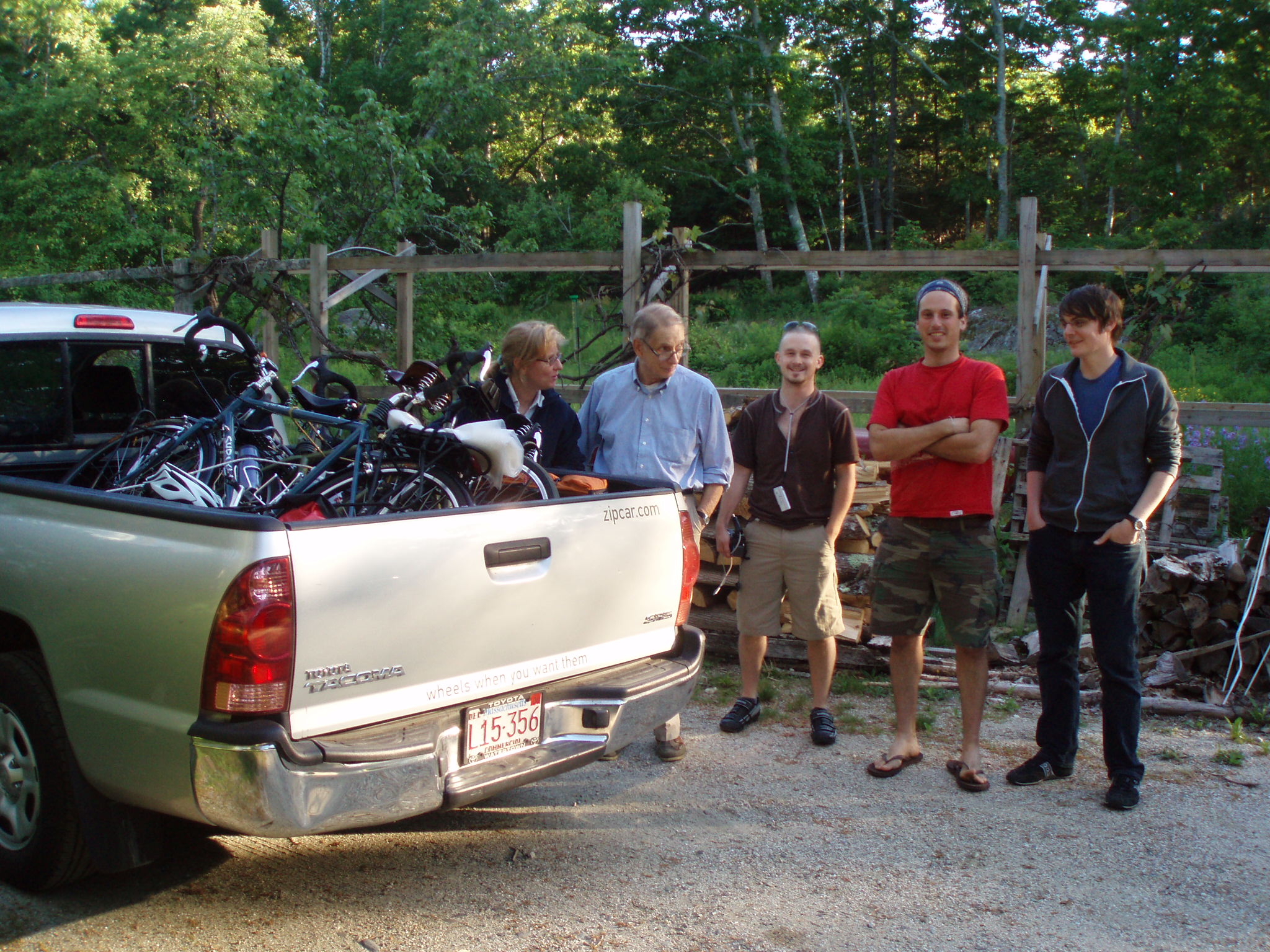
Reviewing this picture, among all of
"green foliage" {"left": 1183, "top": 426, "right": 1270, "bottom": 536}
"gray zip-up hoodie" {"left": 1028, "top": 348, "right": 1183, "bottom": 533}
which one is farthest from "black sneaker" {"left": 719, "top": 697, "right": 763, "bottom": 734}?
"green foliage" {"left": 1183, "top": 426, "right": 1270, "bottom": 536}

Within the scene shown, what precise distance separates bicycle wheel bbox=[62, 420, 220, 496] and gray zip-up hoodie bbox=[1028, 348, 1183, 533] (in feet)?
11.0

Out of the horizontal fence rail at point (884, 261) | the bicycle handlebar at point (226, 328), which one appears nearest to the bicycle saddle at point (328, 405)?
the bicycle handlebar at point (226, 328)

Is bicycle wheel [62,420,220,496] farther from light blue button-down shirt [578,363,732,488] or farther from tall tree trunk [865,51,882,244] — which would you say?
tall tree trunk [865,51,882,244]

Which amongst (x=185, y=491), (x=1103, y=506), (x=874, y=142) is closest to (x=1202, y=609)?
(x=1103, y=506)

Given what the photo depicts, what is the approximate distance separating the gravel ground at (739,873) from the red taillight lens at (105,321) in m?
2.33

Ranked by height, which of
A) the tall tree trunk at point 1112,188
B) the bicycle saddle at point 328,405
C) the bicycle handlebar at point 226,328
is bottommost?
the bicycle saddle at point 328,405

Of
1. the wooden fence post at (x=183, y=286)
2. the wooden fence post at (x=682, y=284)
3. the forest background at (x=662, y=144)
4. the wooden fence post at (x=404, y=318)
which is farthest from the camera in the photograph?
the forest background at (x=662, y=144)

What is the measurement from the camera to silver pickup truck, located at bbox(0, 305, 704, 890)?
2539 millimetres

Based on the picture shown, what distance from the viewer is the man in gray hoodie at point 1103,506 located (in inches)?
156

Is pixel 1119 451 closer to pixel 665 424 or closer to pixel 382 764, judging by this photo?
pixel 665 424

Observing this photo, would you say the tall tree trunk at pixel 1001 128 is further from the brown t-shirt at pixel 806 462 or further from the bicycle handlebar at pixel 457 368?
the bicycle handlebar at pixel 457 368

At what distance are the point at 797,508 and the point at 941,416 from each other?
768 millimetres

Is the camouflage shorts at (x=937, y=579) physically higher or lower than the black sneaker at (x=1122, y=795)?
higher

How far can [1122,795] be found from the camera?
3980mm
